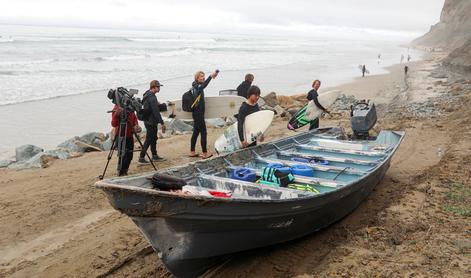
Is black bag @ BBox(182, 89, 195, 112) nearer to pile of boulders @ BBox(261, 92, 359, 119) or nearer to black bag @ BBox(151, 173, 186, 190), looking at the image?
black bag @ BBox(151, 173, 186, 190)

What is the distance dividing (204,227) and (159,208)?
624 mm

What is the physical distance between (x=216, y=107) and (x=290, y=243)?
240 inches

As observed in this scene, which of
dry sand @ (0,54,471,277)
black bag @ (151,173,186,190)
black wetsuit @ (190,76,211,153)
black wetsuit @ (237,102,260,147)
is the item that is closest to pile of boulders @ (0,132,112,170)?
dry sand @ (0,54,471,277)

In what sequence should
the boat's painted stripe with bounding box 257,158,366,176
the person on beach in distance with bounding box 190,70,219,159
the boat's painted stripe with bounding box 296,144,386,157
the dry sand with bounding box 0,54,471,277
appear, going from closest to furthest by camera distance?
the dry sand with bounding box 0,54,471,277
the boat's painted stripe with bounding box 257,158,366,176
the boat's painted stripe with bounding box 296,144,386,157
the person on beach in distance with bounding box 190,70,219,159

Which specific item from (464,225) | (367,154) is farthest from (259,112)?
(464,225)

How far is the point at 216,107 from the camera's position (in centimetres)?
1145

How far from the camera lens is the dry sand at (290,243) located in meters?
5.21

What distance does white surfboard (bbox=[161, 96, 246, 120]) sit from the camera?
36.7ft

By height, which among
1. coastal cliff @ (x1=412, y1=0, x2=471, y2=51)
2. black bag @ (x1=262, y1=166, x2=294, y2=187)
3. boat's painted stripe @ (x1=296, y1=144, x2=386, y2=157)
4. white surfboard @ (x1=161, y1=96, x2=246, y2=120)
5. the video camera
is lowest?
boat's painted stripe @ (x1=296, y1=144, x2=386, y2=157)

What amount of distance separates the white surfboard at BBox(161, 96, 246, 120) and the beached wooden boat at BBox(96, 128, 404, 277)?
12.5ft

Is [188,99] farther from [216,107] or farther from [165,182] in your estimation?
[165,182]

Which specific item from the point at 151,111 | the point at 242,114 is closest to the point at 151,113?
the point at 151,111

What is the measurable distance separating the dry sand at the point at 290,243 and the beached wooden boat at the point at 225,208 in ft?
1.02

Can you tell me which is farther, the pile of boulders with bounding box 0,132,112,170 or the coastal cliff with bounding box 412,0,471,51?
the coastal cliff with bounding box 412,0,471,51
